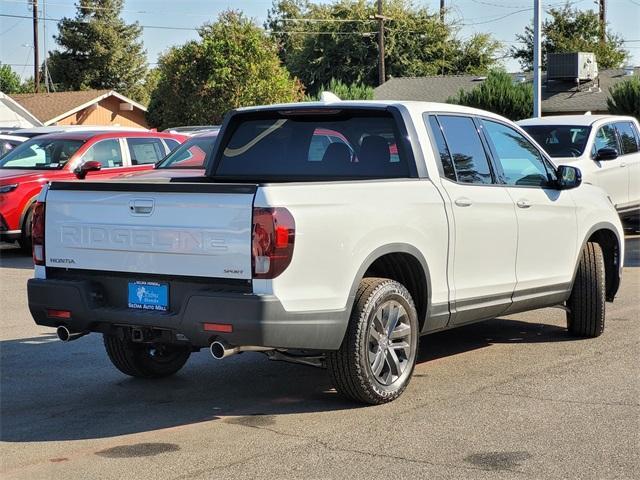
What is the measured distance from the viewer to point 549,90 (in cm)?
5209

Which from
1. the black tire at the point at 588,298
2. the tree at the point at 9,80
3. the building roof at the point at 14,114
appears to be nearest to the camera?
the black tire at the point at 588,298

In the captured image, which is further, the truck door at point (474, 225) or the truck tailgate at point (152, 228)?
the truck door at point (474, 225)

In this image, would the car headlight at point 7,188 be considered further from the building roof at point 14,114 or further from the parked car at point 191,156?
the building roof at point 14,114

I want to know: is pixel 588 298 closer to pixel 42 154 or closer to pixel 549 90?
pixel 42 154

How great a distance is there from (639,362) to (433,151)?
7.39 ft

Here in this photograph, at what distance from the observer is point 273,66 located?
4891cm

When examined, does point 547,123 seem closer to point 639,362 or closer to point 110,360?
point 639,362

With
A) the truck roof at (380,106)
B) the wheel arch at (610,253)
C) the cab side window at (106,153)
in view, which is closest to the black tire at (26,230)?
the cab side window at (106,153)

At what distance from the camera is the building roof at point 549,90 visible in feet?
161

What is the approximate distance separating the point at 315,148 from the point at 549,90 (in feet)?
152

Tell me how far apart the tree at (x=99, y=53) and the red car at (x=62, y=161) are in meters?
65.2

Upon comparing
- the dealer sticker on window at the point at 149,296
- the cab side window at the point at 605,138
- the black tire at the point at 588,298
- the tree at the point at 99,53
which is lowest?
the black tire at the point at 588,298

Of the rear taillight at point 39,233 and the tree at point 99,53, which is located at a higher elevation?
the tree at point 99,53

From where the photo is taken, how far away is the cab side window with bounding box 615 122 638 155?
16078 millimetres
